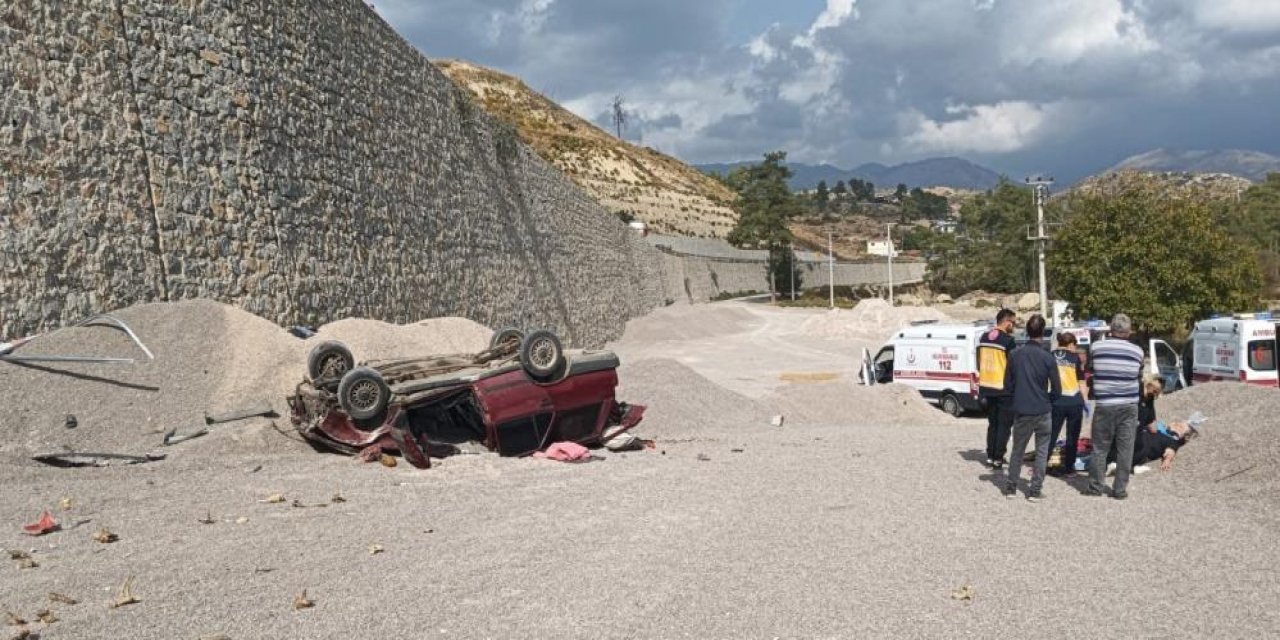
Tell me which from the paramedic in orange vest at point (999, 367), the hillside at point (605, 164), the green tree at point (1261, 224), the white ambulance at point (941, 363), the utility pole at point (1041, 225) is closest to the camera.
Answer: the paramedic in orange vest at point (999, 367)

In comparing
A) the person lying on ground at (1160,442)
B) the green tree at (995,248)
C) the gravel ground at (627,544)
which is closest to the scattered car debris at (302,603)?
the gravel ground at (627,544)

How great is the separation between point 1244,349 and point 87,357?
59.8ft

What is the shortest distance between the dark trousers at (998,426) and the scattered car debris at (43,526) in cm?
871

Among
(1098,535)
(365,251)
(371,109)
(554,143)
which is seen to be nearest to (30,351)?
(365,251)

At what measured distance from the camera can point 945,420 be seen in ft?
57.9

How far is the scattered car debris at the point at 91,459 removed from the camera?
884 cm

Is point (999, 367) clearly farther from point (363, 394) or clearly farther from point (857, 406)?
point (857, 406)

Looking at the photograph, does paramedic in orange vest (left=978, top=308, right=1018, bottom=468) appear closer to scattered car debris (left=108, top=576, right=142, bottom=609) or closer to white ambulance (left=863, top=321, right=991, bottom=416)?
scattered car debris (left=108, top=576, right=142, bottom=609)

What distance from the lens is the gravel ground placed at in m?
5.37

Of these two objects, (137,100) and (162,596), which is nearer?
(162,596)

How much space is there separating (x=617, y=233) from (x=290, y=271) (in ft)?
110

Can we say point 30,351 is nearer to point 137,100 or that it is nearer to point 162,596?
point 137,100

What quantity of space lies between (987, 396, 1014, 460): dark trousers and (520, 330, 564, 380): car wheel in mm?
4868

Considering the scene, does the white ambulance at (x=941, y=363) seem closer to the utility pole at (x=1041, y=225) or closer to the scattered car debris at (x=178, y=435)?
the scattered car debris at (x=178, y=435)
